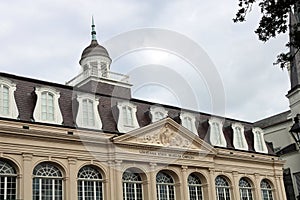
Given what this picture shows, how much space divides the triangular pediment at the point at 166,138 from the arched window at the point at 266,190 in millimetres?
5848

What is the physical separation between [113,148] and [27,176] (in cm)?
509

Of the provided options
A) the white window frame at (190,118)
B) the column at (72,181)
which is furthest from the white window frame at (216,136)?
the column at (72,181)

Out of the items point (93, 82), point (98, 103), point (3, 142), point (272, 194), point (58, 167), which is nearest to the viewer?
point (3, 142)

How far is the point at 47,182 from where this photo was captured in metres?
21.6

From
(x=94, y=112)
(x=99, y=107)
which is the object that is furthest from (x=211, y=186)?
(x=94, y=112)

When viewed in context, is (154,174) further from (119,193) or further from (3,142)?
(3,142)

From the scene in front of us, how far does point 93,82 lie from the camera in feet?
96.5

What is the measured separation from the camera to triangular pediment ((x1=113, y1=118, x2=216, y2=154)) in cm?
2470

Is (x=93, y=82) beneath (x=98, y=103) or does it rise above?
above

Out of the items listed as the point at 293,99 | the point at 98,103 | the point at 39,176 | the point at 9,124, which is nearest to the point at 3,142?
the point at 9,124

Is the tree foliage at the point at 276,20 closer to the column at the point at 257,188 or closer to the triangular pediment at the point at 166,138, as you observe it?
the triangular pediment at the point at 166,138

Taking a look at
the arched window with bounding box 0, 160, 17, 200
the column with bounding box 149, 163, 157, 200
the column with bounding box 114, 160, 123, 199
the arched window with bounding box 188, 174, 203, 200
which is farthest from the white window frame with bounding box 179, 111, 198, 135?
the arched window with bounding box 0, 160, 17, 200

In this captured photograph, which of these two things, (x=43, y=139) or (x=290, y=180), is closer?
(x=43, y=139)

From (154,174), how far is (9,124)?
28.6ft
